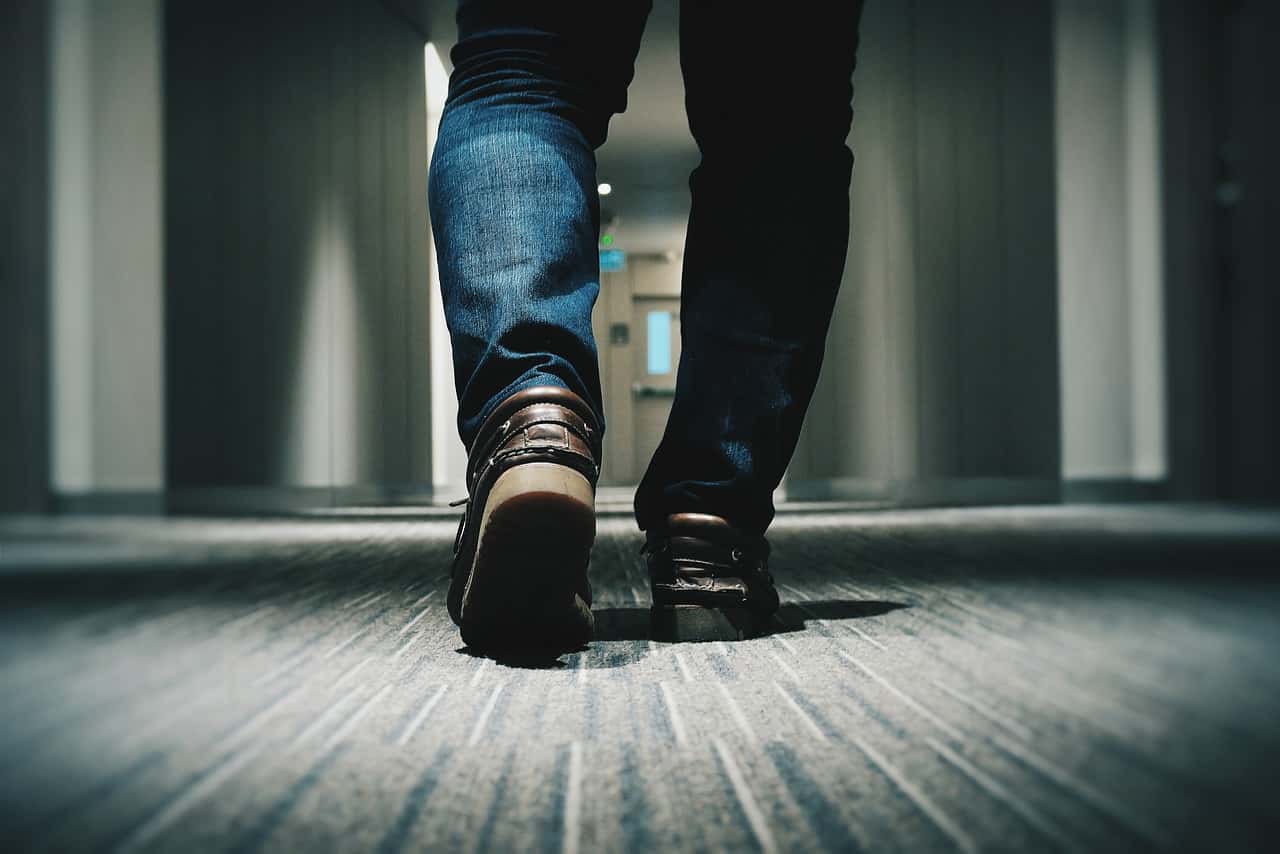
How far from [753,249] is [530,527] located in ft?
0.90

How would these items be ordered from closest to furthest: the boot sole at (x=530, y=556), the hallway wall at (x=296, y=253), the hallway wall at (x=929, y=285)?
the boot sole at (x=530, y=556) < the hallway wall at (x=296, y=253) < the hallway wall at (x=929, y=285)

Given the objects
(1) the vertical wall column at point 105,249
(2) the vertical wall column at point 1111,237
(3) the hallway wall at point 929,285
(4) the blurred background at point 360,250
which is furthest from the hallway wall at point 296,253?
(3) the hallway wall at point 929,285

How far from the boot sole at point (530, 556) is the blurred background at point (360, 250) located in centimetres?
16

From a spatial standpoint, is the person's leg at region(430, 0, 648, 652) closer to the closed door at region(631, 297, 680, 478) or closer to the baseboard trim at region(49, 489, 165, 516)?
the baseboard trim at region(49, 489, 165, 516)

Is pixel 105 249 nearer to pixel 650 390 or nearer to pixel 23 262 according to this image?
pixel 23 262

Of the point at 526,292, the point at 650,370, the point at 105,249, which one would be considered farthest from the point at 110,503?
the point at 650,370

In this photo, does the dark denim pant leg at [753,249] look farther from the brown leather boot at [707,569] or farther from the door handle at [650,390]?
the door handle at [650,390]

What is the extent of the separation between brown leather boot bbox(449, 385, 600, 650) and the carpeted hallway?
0.02 m

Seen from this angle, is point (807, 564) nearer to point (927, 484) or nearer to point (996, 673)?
point (996, 673)

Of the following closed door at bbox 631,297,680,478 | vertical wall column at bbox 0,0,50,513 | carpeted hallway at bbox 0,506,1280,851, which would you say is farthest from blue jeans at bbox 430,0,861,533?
closed door at bbox 631,297,680,478

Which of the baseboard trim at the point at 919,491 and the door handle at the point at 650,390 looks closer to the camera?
the baseboard trim at the point at 919,491

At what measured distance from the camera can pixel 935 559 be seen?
121cm

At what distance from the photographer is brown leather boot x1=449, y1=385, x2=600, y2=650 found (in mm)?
484

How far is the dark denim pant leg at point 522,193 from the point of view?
1.78ft
